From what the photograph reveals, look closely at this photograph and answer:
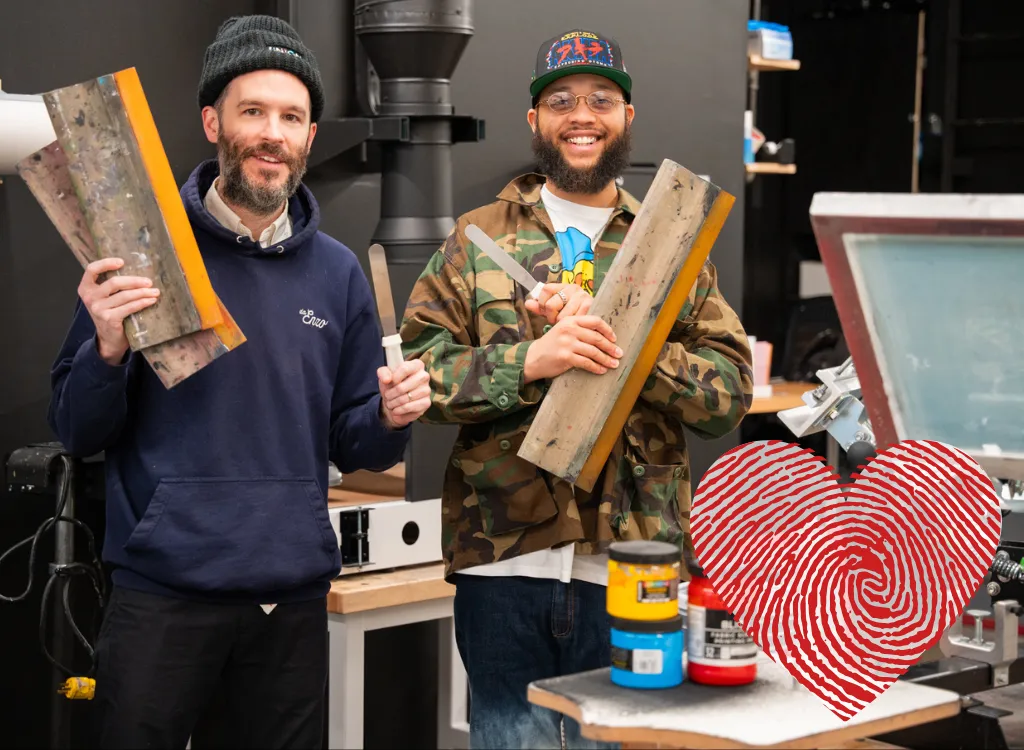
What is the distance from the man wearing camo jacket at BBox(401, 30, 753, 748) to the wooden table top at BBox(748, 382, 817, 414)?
2698mm

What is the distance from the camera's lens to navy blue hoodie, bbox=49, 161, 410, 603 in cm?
192

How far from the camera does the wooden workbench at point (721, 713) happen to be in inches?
52.1

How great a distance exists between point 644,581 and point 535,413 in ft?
2.07

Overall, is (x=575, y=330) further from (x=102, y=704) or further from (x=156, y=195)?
(x=102, y=704)

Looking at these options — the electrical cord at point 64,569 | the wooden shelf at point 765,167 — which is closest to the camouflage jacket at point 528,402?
the electrical cord at point 64,569

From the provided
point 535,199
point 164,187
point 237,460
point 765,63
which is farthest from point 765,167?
point 164,187

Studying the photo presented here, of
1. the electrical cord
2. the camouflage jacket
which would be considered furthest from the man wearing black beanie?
the electrical cord

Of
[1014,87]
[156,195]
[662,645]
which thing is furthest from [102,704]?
[1014,87]

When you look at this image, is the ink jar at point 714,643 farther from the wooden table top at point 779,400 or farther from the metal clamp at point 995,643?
the wooden table top at point 779,400

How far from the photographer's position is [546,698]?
1.44 metres

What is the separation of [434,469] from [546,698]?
1698 millimetres

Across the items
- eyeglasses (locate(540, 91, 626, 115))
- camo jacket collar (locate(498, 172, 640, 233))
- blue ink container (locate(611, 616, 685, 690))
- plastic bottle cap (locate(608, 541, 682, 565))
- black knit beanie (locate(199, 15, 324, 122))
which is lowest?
blue ink container (locate(611, 616, 685, 690))

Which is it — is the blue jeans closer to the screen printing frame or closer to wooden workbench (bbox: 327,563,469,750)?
wooden workbench (bbox: 327,563,469,750)

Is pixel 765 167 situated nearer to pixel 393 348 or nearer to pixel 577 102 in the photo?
pixel 577 102
